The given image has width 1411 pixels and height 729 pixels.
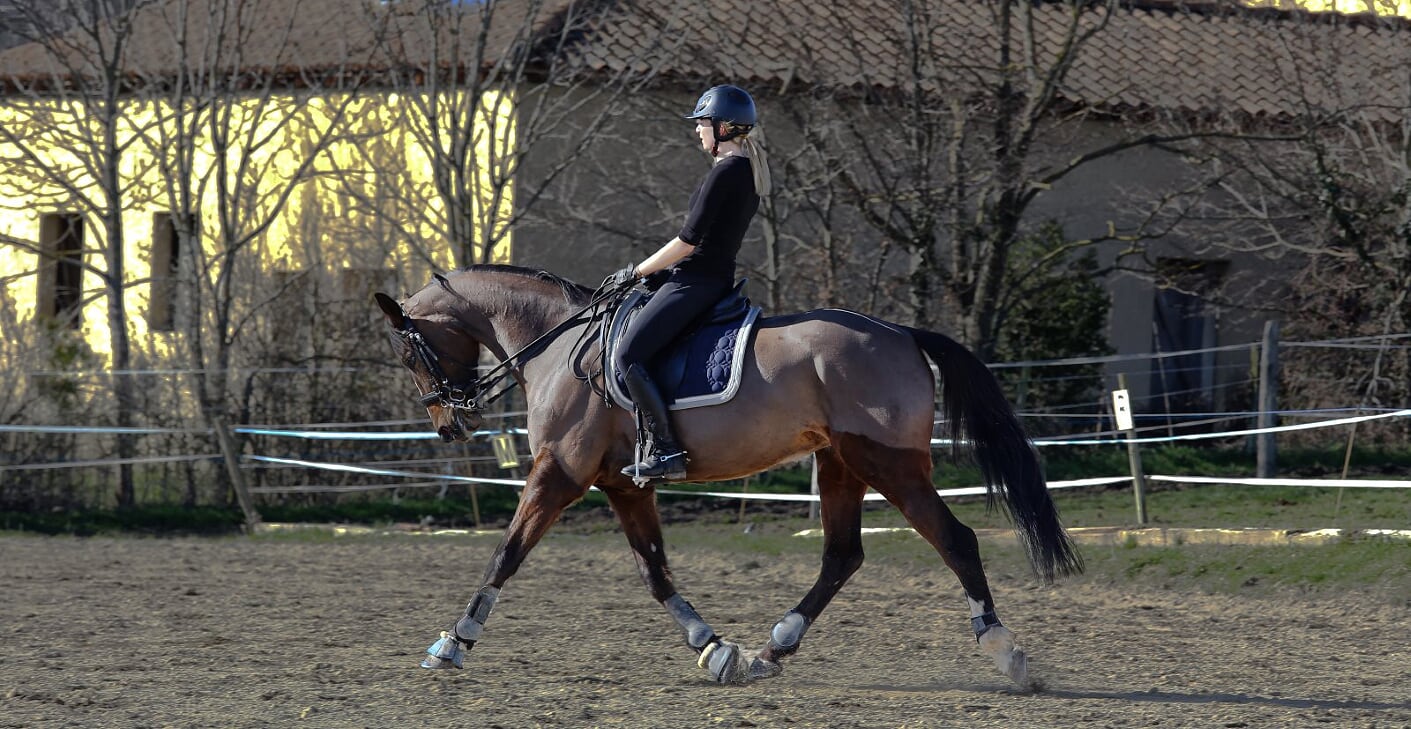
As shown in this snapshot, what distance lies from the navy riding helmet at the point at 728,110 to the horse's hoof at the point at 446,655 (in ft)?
7.90

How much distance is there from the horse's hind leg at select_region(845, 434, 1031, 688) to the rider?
2.69 ft

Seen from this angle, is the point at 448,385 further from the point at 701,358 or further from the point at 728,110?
the point at 728,110

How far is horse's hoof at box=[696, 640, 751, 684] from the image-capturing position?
6.39 metres

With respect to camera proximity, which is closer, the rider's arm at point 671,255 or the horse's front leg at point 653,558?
the rider's arm at point 671,255

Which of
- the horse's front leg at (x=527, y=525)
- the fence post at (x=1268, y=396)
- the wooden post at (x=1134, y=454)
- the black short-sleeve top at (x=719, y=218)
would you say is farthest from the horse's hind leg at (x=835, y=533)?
the fence post at (x=1268, y=396)

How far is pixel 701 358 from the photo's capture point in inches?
257

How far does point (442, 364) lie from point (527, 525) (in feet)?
3.60

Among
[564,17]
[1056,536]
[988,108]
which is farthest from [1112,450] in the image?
[1056,536]

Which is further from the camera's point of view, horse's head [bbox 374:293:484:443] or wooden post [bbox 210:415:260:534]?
wooden post [bbox 210:415:260:534]

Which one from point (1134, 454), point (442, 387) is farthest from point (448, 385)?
point (1134, 454)

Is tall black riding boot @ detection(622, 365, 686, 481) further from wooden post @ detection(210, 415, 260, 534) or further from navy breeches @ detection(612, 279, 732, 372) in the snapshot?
wooden post @ detection(210, 415, 260, 534)

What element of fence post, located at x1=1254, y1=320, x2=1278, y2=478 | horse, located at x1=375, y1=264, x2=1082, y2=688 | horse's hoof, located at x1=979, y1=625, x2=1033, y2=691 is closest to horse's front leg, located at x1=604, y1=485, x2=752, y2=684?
horse, located at x1=375, y1=264, x2=1082, y2=688

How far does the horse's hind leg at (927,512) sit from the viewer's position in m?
6.32

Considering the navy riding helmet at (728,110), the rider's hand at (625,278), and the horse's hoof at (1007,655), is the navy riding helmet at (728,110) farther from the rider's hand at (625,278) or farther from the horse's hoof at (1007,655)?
the horse's hoof at (1007,655)
